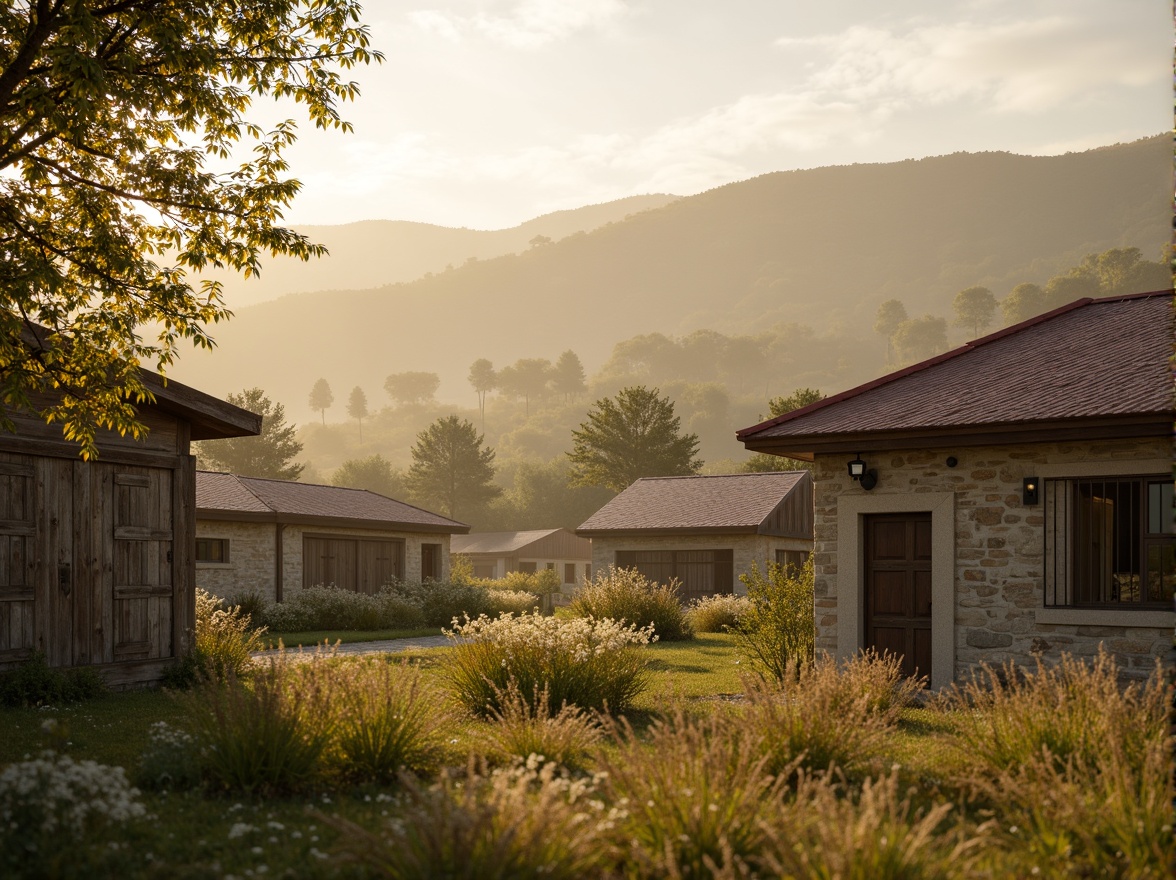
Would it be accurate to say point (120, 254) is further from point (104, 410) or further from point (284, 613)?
point (284, 613)

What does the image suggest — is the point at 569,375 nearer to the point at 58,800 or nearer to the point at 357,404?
the point at 357,404

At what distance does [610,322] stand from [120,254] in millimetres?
184381

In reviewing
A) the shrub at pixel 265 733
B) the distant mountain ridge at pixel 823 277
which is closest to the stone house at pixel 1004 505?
the shrub at pixel 265 733

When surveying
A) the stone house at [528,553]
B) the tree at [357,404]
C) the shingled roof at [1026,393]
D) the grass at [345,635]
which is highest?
the tree at [357,404]

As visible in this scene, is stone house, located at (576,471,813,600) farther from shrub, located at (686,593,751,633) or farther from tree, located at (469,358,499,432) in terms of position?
tree, located at (469,358,499,432)

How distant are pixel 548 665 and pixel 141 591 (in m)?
5.68

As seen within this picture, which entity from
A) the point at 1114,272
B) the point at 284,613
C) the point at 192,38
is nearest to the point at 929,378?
the point at 192,38

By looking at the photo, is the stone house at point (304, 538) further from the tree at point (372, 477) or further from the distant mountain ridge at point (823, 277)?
the distant mountain ridge at point (823, 277)

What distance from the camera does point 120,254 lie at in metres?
8.62

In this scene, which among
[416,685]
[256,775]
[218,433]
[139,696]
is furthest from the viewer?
[218,433]

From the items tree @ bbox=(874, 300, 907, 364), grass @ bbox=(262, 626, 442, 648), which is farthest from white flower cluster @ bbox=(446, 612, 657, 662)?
tree @ bbox=(874, 300, 907, 364)

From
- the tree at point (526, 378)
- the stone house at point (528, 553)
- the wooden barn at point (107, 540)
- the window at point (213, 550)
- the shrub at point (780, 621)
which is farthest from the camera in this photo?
the tree at point (526, 378)

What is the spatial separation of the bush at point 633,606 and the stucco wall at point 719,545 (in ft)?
20.2

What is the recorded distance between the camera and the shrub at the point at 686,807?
4.98m
